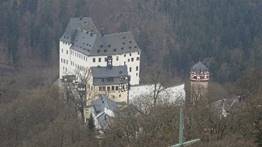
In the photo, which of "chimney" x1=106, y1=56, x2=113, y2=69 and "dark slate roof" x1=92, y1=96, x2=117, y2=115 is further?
"chimney" x1=106, y1=56, x2=113, y2=69

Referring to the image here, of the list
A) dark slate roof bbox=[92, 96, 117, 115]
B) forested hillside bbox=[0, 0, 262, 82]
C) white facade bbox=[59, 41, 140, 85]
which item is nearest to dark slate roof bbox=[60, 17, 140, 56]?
white facade bbox=[59, 41, 140, 85]

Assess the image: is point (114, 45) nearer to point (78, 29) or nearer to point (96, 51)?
point (96, 51)

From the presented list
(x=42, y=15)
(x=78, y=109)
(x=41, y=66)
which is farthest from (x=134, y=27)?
(x=78, y=109)

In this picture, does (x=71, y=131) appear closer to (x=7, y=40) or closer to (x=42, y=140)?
(x=42, y=140)

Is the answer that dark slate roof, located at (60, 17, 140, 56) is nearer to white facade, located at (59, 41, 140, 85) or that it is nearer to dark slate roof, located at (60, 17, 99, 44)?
dark slate roof, located at (60, 17, 99, 44)

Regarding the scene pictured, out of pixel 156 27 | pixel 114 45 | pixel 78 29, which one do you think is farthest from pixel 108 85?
pixel 156 27

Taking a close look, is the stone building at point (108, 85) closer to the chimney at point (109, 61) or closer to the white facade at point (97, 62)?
the chimney at point (109, 61)
